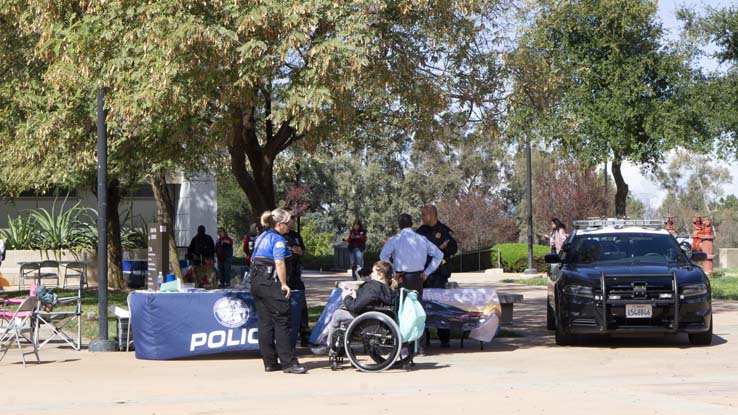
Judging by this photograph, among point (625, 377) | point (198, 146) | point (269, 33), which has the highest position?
point (269, 33)

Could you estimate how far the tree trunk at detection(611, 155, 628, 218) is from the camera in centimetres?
2917

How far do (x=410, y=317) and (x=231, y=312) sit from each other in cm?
229

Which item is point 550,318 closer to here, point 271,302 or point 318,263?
point 271,302

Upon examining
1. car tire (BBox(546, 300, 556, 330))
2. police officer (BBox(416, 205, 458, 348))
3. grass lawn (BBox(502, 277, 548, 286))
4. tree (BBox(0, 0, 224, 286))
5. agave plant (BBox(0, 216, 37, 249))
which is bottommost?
car tire (BBox(546, 300, 556, 330))

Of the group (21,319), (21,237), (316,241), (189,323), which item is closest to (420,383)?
(189,323)

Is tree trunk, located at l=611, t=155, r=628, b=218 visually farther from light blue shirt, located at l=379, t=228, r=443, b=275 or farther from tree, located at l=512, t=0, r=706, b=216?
light blue shirt, located at l=379, t=228, r=443, b=275

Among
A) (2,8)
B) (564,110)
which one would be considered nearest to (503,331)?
(2,8)

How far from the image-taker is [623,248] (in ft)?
49.8

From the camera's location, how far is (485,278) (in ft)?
110

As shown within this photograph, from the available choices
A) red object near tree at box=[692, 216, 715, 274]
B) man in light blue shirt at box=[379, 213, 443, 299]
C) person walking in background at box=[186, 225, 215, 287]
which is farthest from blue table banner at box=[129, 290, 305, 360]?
red object near tree at box=[692, 216, 715, 274]

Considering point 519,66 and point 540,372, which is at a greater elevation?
point 519,66

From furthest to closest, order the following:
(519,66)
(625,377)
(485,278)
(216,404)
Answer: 1. (485,278)
2. (519,66)
3. (625,377)
4. (216,404)

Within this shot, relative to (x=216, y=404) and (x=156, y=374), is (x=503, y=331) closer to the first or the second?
(x=156, y=374)

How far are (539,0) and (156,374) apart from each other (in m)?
11.3
